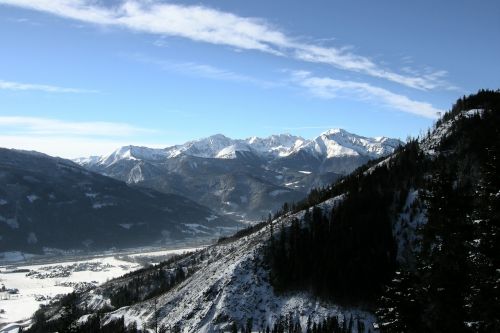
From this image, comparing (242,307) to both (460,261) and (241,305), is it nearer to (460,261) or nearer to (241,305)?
(241,305)

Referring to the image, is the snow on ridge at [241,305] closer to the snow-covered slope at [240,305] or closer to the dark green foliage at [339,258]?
the snow-covered slope at [240,305]

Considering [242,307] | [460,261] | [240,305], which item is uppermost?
[460,261]

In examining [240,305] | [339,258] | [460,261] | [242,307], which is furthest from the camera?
[339,258]

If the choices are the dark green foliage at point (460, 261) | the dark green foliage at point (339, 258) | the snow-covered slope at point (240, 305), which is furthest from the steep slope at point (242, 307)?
the dark green foliage at point (460, 261)

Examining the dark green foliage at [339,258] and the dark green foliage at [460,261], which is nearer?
the dark green foliage at [460,261]

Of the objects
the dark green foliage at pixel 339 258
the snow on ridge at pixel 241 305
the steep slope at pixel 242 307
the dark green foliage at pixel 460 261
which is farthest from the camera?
the dark green foliage at pixel 339 258

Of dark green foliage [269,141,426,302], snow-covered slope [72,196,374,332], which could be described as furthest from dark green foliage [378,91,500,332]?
dark green foliage [269,141,426,302]

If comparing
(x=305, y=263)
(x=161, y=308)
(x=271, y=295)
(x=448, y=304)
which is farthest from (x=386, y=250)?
(x=448, y=304)

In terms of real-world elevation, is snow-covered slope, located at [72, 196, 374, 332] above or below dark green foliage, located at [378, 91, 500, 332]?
below

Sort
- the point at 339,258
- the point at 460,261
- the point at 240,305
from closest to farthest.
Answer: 1. the point at 460,261
2. the point at 240,305
3. the point at 339,258

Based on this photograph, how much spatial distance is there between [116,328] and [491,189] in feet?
594

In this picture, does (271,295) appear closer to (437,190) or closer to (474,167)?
(474,167)

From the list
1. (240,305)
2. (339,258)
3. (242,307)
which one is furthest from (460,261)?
(339,258)

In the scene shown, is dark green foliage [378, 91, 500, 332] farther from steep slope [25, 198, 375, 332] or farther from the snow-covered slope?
the snow-covered slope
